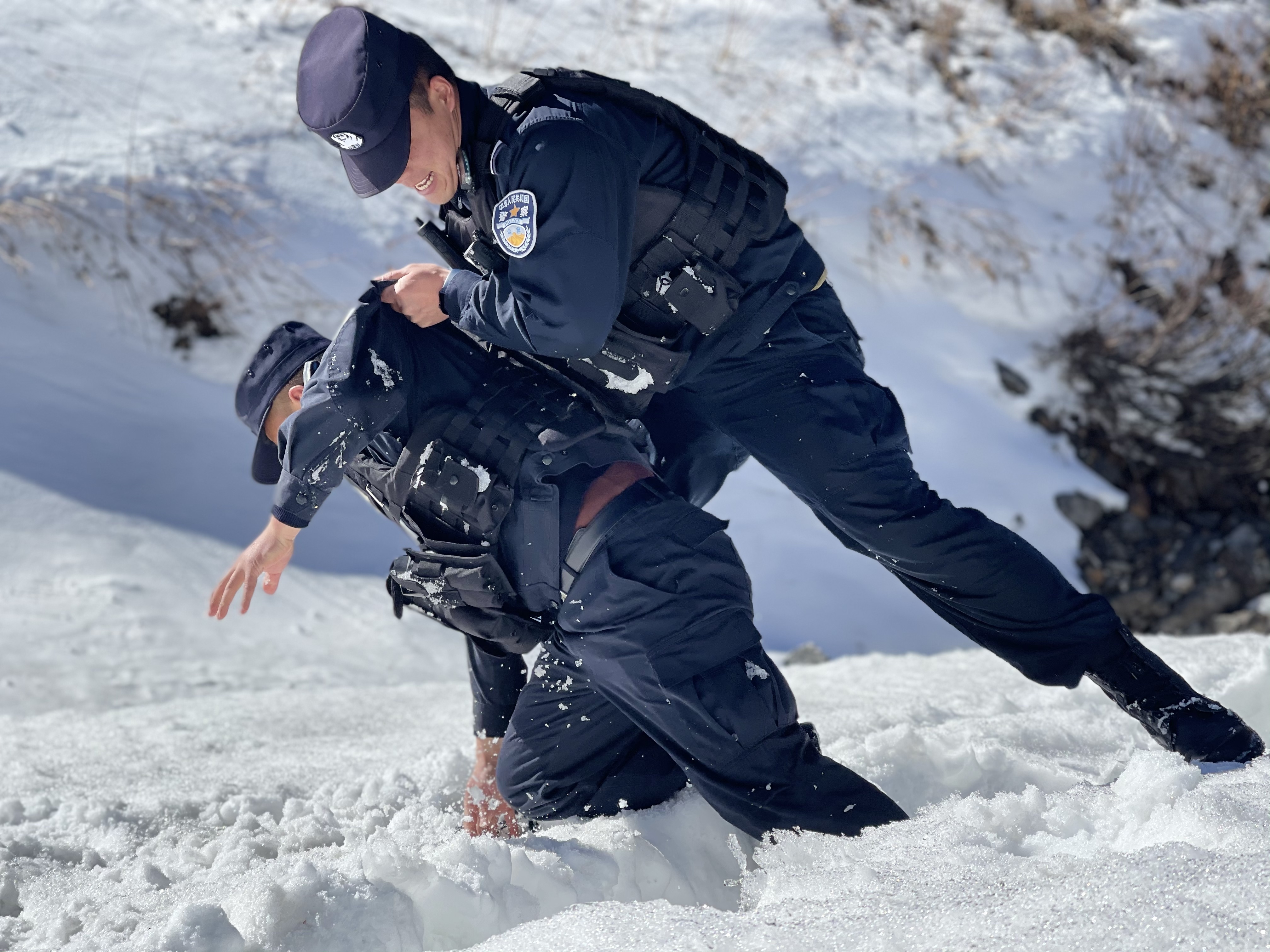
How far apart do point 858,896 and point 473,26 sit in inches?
228

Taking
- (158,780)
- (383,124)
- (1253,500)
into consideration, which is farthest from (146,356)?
(1253,500)

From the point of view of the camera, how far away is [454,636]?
3.76 m

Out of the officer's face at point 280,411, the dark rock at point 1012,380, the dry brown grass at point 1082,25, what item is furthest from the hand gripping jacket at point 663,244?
the dry brown grass at point 1082,25

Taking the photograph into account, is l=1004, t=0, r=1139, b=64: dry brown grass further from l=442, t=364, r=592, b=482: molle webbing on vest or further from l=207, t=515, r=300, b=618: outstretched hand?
l=207, t=515, r=300, b=618: outstretched hand

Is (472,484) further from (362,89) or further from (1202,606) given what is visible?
(1202,606)

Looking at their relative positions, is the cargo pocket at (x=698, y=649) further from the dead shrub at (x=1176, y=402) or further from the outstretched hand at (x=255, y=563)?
the dead shrub at (x=1176, y=402)

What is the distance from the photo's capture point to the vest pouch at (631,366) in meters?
1.78

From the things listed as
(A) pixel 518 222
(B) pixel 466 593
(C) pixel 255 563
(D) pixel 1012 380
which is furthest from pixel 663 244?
(D) pixel 1012 380

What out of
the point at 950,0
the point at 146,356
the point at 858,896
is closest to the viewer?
the point at 858,896

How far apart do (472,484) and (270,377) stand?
16.3 inches

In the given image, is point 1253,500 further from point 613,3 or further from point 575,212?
point 575,212

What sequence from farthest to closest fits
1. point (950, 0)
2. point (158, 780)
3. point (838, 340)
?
point (950, 0)
point (158, 780)
point (838, 340)

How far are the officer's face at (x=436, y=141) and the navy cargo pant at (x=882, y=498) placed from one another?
1.82 ft

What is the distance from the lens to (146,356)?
4164mm
